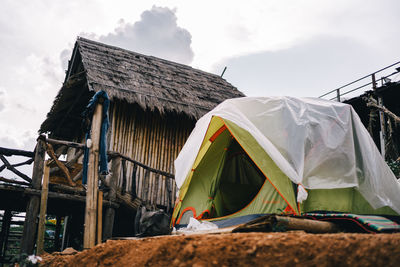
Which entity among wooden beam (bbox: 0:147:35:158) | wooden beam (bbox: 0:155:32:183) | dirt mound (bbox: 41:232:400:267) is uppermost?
wooden beam (bbox: 0:147:35:158)

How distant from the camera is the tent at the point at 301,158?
4375 millimetres

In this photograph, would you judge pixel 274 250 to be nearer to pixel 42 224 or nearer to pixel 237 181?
pixel 237 181

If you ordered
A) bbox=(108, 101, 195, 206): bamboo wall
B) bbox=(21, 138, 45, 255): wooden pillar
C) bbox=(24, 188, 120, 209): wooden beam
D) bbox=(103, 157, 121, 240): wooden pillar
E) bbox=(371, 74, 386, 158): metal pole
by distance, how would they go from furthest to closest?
1. bbox=(371, 74, 386, 158): metal pole
2. bbox=(108, 101, 195, 206): bamboo wall
3. bbox=(103, 157, 121, 240): wooden pillar
4. bbox=(24, 188, 120, 209): wooden beam
5. bbox=(21, 138, 45, 255): wooden pillar

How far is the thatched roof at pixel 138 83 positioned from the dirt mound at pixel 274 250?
221 inches

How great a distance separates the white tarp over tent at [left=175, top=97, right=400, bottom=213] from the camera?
14.3 ft

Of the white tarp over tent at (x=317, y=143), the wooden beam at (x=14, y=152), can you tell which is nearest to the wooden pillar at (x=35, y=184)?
the wooden beam at (x=14, y=152)

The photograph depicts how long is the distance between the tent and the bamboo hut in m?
2.70

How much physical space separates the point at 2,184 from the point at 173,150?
162 inches

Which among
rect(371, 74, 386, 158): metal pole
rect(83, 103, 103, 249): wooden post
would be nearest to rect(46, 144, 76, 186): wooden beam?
rect(83, 103, 103, 249): wooden post

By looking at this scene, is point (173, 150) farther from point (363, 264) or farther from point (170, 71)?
point (363, 264)

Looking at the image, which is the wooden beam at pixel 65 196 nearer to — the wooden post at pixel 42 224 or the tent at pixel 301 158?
the wooden post at pixel 42 224

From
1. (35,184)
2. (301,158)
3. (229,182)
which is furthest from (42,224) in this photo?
(301,158)

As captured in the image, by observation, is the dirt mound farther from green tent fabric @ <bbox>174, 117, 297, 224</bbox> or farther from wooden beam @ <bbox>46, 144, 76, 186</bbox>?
wooden beam @ <bbox>46, 144, 76, 186</bbox>

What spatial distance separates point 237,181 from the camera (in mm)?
6160
